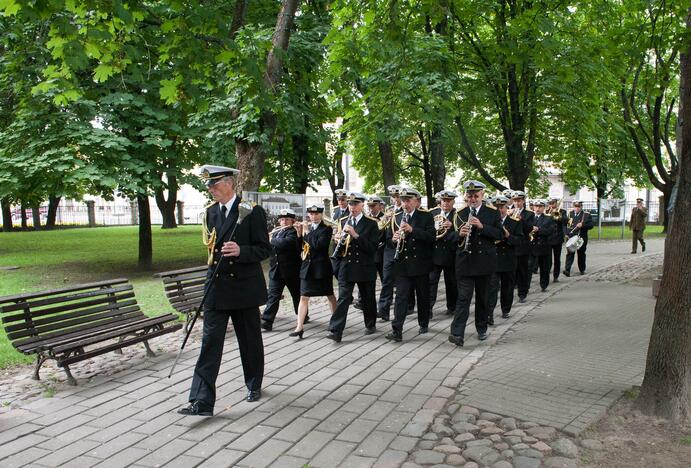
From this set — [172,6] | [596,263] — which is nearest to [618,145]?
[596,263]

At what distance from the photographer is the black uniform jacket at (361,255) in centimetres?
862

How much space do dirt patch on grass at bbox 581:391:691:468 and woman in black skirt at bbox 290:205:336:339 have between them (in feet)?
14.5

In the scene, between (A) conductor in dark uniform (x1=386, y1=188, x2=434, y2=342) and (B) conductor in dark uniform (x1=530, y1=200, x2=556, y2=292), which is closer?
(A) conductor in dark uniform (x1=386, y1=188, x2=434, y2=342)

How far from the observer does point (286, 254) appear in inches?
361

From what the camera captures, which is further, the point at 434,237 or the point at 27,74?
the point at 27,74

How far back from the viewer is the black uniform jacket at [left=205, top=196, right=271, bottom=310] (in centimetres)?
557

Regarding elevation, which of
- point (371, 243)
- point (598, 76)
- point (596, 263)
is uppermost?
point (598, 76)

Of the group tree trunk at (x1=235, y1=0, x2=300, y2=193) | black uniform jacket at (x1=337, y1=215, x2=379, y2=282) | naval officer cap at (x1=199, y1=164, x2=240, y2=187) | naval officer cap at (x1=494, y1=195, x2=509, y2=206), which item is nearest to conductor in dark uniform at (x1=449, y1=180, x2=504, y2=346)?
black uniform jacket at (x1=337, y1=215, x2=379, y2=282)

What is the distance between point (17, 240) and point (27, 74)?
18.7m

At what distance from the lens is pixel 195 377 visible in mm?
5402

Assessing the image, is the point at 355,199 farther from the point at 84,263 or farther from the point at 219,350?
the point at 84,263

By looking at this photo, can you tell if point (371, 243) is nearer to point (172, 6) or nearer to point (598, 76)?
point (172, 6)

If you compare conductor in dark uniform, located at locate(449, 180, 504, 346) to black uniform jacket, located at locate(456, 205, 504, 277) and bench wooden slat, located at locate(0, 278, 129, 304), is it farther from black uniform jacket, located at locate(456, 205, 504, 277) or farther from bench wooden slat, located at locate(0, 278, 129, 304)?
bench wooden slat, located at locate(0, 278, 129, 304)

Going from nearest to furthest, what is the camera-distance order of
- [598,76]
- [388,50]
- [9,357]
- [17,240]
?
[9,357] < [388,50] < [598,76] < [17,240]
